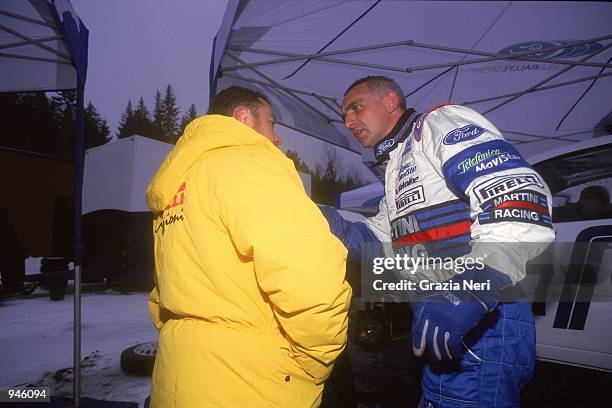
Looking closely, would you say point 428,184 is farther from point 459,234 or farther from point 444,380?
point 444,380

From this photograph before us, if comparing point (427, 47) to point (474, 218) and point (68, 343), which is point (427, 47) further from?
point (68, 343)

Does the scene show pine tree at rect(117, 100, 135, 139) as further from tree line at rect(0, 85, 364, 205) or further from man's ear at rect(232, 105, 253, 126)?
man's ear at rect(232, 105, 253, 126)

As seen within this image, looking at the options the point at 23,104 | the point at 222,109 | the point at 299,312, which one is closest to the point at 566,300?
the point at 299,312

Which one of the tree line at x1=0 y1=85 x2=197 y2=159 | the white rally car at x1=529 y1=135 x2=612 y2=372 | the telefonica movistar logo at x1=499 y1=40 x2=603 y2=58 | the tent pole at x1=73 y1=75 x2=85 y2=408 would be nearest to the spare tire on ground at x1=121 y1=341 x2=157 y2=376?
the tent pole at x1=73 y1=75 x2=85 y2=408

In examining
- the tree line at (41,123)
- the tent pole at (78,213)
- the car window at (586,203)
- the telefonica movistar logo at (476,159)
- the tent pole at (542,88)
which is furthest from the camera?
the tree line at (41,123)

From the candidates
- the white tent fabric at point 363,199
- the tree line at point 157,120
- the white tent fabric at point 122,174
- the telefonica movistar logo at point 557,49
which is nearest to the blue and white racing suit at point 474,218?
the telefonica movistar logo at point 557,49

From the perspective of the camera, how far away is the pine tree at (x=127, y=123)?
52500 millimetres

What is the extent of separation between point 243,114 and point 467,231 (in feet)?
3.42

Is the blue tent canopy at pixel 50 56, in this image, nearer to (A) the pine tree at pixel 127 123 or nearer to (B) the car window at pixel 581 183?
(B) the car window at pixel 581 183

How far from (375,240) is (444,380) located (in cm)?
87

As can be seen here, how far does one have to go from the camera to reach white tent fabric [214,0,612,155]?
4.41 metres

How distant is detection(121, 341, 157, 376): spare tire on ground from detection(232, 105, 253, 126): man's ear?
304 cm

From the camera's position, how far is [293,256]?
104cm

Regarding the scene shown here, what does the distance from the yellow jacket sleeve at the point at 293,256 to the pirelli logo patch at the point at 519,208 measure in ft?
1.66
